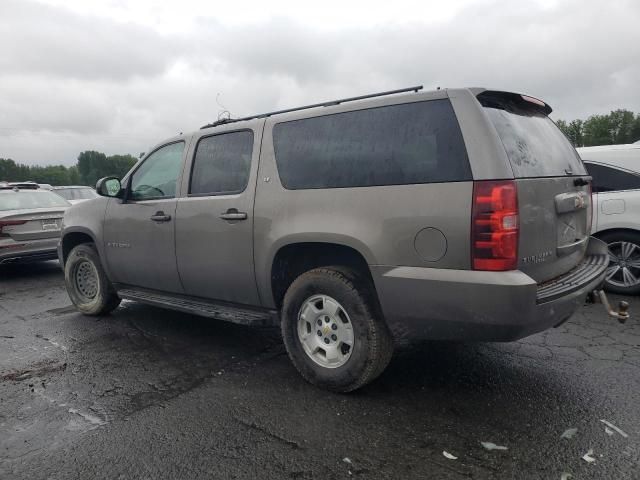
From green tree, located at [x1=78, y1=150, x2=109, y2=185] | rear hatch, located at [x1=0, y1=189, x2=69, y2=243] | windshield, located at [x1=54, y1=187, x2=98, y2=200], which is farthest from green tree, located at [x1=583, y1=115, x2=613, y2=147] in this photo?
green tree, located at [x1=78, y1=150, x2=109, y2=185]

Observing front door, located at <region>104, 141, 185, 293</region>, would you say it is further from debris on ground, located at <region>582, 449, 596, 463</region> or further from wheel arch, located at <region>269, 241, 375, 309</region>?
debris on ground, located at <region>582, 449, 596, 463</region>

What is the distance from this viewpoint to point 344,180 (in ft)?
10.3

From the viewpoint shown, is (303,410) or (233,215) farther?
(233,215)

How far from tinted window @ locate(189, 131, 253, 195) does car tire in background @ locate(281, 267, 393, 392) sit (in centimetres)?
104

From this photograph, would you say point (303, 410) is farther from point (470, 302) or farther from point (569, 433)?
point (569, 433)

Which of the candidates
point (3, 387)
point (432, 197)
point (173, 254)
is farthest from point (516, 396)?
point (3, 387)

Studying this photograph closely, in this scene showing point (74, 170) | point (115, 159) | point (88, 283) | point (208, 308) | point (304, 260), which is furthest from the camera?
point (74, 170)

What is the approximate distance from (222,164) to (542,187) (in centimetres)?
243

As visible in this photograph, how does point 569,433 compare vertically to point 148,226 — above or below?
below

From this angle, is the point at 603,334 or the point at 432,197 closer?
the point at 432,197

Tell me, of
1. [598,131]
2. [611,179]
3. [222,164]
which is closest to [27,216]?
[222,164]

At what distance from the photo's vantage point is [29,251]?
7.69 m

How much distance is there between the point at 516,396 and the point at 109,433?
2571 millimetres

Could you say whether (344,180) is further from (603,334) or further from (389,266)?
(603,334)
